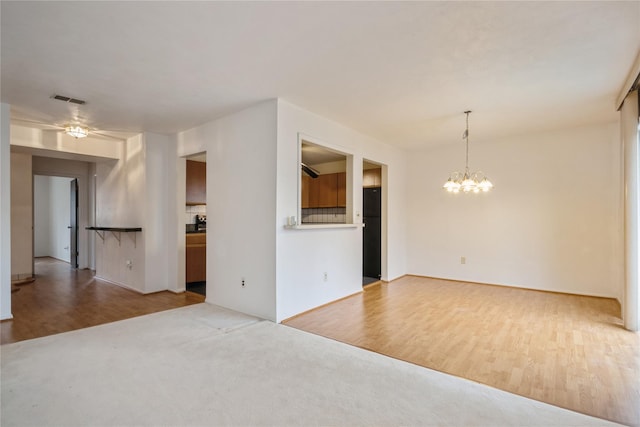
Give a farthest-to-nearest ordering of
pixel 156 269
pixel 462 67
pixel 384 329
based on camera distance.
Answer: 1. pixel 156 269
2. pixel 384 329
3. pixel 462 67

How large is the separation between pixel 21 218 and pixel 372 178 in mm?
6626

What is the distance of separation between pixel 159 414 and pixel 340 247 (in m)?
3.03

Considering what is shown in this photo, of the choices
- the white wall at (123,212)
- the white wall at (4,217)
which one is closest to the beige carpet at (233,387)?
the white wall at (4,217)

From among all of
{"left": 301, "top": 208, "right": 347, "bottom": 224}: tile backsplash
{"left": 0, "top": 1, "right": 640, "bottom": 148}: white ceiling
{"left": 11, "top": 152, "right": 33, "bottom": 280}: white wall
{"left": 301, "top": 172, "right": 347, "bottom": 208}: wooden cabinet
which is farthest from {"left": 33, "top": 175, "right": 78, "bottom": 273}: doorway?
{"left": 301, "top": 172, "right": 347, "bottom": 208}: wooden cabinet

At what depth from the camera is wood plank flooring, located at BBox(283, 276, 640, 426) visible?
2.17m

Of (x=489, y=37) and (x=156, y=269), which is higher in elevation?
(x=489, y=37)

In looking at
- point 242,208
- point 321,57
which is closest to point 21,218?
point 242,208

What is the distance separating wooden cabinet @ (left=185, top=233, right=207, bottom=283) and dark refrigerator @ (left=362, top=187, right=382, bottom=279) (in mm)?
3012

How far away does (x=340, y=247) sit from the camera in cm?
451

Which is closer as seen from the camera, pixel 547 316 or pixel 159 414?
pixel 159 414

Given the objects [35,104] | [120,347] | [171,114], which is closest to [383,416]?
[120,347]

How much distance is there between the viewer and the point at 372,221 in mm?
6031

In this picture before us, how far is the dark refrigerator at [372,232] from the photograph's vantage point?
19.5 ft

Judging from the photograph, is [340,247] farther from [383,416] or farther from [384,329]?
[383,416]
